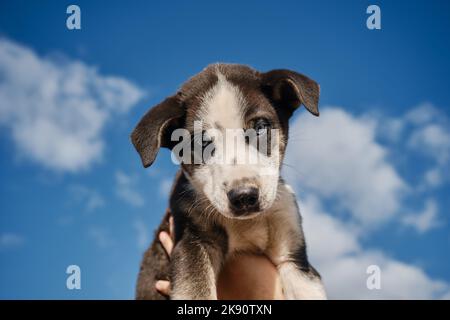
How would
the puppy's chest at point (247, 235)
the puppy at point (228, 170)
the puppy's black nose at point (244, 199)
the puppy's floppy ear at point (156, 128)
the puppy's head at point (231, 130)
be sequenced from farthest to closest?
1. the puppy's chest at point (247, 235)
2. the puppy's floppy ear at point (156, 128)
3. the puppy at point (228, 170)
4. the puppy's head at point (231, 130)
5. the puppy's black nose at point (244, 199)

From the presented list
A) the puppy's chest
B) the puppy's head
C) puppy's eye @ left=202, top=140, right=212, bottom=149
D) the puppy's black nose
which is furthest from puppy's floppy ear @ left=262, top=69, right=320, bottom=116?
the puppy's chest

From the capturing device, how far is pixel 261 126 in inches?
156

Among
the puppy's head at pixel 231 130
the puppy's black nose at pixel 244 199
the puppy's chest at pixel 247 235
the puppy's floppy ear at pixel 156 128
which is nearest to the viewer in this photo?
the puppy's black nose at pixel 244 199

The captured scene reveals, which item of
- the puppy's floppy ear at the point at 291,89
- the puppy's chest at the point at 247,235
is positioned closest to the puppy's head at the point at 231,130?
the puppy's floppy ear at the point at 291,89

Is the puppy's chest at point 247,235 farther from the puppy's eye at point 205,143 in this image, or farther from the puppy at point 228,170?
the puppy's eye at point 205,143

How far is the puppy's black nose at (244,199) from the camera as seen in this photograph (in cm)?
353

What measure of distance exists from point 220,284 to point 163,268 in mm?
607

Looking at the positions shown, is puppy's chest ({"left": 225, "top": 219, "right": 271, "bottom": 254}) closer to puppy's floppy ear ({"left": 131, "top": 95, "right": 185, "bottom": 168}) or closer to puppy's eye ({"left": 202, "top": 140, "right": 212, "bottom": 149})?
puppy's eye ({"left": 202, "top": 140, "right": 212, "bottom": 149})

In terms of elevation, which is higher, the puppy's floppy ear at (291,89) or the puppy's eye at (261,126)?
the puppy's floppy ear at (291,89)

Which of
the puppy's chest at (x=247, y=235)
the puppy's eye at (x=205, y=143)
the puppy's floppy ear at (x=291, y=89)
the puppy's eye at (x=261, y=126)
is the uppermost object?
the puppy's floppy ear at (x=291, y=89)

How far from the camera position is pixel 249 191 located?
353 centimetres

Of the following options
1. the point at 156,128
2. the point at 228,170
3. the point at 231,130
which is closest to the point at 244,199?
the point at 228,170

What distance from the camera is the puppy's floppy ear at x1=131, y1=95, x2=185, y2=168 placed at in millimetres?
3875

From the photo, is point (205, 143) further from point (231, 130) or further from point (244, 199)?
point (244, 199)
